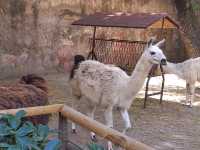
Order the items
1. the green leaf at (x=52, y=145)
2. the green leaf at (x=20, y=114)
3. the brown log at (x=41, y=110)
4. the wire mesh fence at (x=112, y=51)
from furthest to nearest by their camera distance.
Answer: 1. the wire mesh fence at (x=112, y=51)
2. the brown log at (x=41, y=110)
3. the green leaf at (x=20, y=114)
4. the green leaf at (x=52, y=145)

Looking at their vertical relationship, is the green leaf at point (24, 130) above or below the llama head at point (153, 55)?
below

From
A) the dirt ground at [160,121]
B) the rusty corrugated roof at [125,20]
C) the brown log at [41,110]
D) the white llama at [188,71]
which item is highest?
the rusty corrugated roof at [125,20]

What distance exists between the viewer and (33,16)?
10.3 metres

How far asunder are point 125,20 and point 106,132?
17.1 feet

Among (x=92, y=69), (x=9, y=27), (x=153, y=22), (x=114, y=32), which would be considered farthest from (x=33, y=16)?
(x=92, y=69)

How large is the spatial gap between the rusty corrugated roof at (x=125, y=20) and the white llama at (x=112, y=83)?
171 centimetres

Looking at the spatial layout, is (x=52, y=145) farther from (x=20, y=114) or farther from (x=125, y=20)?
(x=125, y=20)

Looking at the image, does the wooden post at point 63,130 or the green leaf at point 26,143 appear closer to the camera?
the green leaf at point 26,143

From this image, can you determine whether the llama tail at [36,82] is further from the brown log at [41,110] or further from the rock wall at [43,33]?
the rock wall at [43,33]

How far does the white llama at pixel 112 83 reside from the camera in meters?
5.09

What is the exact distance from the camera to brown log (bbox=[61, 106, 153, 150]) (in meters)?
2.25

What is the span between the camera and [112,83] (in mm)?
5129

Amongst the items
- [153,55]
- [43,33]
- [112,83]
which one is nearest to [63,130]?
[112,83]

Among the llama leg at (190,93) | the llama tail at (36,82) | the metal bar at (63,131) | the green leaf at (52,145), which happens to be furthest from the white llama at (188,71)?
the green leaf at (52,145)
